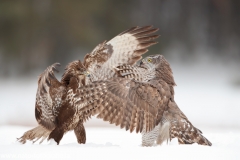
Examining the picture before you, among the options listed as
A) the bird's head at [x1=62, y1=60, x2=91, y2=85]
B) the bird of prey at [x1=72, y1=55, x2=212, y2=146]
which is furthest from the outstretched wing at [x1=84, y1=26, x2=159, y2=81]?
the bird of prey at [x1=72, y1=55, x2=212, y2=146]

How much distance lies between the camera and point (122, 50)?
13.7 ft

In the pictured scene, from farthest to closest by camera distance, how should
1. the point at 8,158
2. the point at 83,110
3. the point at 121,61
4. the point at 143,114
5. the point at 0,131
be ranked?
the point at 0,131
the point at 121,61
the point at 83,110
the point at 143,114
the point at 8,158

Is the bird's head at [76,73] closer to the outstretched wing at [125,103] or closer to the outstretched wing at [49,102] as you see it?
the outstretched wing at [49,102]

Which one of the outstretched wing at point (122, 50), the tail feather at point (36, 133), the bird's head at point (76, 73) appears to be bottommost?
the tail feather at point (36, 133)

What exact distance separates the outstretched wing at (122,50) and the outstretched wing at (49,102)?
0.49 meters

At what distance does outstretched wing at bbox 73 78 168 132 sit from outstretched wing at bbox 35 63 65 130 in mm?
364

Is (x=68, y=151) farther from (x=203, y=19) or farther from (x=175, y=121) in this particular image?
(x=203, y=19)

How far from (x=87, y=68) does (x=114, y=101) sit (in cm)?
76

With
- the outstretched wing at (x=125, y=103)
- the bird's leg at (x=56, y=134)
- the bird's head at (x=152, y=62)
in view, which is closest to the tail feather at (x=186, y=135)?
the outstretched wing at (x=125, y=103)

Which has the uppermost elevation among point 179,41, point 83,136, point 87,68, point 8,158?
point 179,41

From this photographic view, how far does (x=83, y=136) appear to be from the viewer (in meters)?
3.65

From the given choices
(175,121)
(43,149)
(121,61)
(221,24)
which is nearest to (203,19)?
(221,24)

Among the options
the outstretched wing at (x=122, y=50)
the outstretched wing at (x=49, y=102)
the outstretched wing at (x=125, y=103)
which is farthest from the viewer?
the outstretched wing at (x=122, y=50)

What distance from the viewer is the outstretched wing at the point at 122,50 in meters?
3.99
